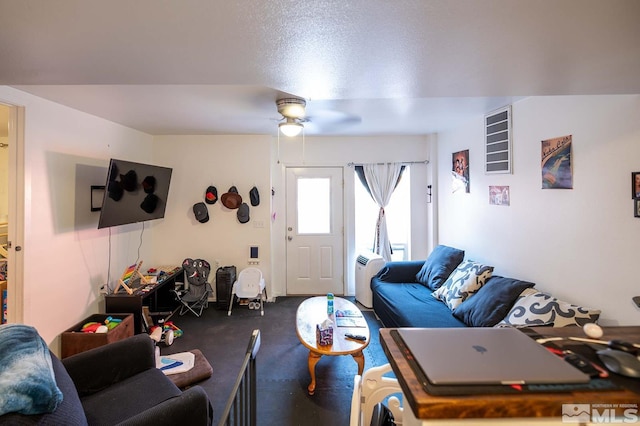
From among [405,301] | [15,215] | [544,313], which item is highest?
[15,215]

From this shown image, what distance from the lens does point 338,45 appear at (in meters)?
1.24

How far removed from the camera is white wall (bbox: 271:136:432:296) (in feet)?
14.8

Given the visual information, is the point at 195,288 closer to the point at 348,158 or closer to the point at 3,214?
the point at 3,214

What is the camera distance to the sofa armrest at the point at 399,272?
3.84 meters

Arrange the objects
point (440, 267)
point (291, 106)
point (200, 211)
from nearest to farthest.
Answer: point (291, 106) → point (440, 267) → point (200, 211)

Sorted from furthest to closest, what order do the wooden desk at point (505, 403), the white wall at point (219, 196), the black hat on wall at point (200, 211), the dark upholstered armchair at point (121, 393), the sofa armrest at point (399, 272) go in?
the white wall at point (219, 196)
the black hat on wall at point (200, 211)
the sofa armrest at point (399, 272)
the dark upholstered armchair at point (121, 393)
the wooden desk at point (505, 403)

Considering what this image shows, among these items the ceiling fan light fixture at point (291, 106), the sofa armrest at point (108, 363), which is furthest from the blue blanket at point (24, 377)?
the ceiling fan light fixture at point (291, 106)

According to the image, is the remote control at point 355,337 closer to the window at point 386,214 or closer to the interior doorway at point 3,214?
the window at point 386,214

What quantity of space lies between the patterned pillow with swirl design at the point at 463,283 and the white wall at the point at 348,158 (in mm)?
1420

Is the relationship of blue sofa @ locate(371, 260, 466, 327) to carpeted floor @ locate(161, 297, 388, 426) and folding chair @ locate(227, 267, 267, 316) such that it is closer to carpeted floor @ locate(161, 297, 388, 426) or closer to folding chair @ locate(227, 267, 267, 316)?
carpeted floor @ locate(161, 297, 388, 426)

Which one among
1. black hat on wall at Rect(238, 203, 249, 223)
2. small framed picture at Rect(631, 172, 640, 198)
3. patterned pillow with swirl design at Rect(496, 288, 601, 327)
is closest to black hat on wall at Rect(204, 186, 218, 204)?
black hat on wall at Rect(238, 203, 249, 223)

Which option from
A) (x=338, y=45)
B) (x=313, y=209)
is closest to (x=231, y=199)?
(x=313, y=209)

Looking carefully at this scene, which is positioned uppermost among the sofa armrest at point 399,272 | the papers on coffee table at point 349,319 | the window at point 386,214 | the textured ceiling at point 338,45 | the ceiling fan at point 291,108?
the ceiling fan at point 291,108

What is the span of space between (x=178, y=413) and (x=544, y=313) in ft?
7.84
